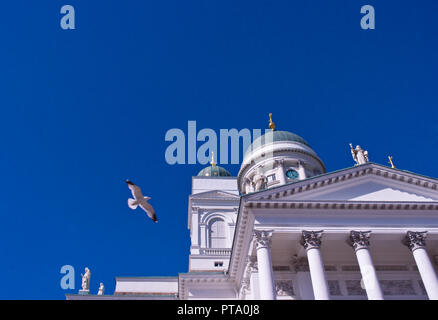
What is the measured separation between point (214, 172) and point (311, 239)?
20.9 meters

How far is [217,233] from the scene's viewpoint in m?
34.6

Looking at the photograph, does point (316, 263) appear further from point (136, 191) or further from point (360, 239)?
point (136, 191)

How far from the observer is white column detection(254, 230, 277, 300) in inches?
756

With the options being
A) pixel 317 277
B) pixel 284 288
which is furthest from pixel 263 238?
pixel 284 288

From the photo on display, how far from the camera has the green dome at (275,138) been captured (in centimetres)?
3887

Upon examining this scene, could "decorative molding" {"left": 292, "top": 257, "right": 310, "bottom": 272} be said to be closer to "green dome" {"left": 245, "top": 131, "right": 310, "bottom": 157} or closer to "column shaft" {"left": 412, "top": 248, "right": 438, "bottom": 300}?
"column shaft" {"left": 412, "top": 248, "right": 438, "bottom": 300}

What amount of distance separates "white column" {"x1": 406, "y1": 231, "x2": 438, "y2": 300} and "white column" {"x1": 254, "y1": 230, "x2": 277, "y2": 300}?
7558 millimetres

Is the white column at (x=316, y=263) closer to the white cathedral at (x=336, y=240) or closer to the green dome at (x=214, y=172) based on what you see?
the white cathedral at (x=336, y=240)

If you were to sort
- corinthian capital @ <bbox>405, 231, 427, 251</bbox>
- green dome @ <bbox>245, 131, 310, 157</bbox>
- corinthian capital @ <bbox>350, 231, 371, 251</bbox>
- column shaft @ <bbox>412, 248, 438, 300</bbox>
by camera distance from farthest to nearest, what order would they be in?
green dome @ <bbox>245, 131, 310, 157</bbox> → corinthian capital @ <bbox>405, 231, 427, 251</bbox> → corinthian capital @ <bbox>350, 231, 371, 251</bbox> → column shaft @ <bbox>412, 248, 438, 300</bbox>

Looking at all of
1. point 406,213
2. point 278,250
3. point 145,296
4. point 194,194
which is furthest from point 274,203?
point 194,194

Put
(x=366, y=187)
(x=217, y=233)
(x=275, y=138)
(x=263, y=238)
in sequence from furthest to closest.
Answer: (x=275, y=138) < (x=217, y=233) < (x=366, y=187) < (x=263, y=238)

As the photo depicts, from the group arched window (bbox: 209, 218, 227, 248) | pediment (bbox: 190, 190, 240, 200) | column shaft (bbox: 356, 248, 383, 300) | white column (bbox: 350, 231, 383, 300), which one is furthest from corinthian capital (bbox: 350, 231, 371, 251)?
pediment (bbox: 190, 190, 240, 200)
